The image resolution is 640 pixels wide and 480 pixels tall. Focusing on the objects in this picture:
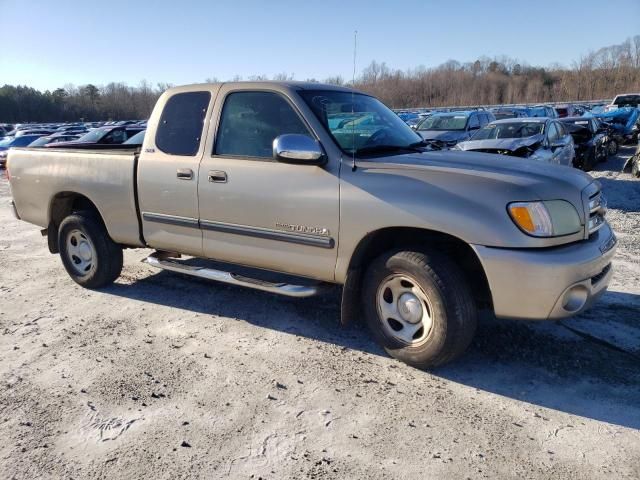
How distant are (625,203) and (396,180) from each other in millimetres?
7825

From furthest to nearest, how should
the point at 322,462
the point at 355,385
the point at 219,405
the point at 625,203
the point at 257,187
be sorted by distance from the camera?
the point at 625,203 → the point at 257,187 → the point at 355,385 → the point at 219,405 → the point at 322,462

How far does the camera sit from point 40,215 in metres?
5.78

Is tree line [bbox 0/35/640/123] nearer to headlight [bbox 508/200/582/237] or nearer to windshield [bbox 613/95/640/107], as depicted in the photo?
windshield [bbox 613/95/640/107]

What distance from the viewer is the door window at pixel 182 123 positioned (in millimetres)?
4559

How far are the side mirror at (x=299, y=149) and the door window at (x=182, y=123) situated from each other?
1.10m

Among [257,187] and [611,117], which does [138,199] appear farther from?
[611,117]

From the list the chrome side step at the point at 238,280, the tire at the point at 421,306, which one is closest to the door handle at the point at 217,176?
the chrome side step at the point at 238,280

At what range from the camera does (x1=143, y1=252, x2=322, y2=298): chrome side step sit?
404cm

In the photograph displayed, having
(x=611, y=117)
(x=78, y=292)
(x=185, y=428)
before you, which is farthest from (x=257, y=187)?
(x=611, y=117)

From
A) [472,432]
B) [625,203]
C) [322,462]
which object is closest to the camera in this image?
[322,462]

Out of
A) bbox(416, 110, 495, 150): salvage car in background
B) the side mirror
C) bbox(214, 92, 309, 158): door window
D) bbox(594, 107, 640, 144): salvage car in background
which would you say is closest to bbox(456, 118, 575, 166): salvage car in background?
bbox(416, 110, 495, 150): salvage car in background

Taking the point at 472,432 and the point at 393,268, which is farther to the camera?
the point at 393,268

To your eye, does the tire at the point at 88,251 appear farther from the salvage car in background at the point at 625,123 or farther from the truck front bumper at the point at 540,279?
the salvage car in background at the point at 625,123

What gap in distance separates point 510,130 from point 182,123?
913 centimetres
